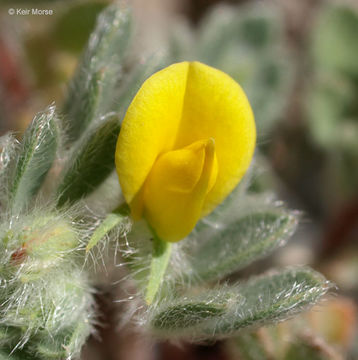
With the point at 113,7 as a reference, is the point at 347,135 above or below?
below

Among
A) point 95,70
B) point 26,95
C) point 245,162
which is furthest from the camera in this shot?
point 26,95

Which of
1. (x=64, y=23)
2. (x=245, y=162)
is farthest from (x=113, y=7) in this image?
(x=64, y=23)

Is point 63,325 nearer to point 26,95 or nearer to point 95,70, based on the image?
point 95,70

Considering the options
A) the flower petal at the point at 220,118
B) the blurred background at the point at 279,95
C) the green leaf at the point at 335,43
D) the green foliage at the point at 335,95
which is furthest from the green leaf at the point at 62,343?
the green leaf at the point at 335,43

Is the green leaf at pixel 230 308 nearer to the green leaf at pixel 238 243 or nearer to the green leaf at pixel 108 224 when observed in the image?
the green leaf at pixel 238 243

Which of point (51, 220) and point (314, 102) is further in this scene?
point (314, 102)

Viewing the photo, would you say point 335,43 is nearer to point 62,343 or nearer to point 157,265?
point 157,265

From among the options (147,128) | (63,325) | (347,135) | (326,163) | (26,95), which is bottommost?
(326,163)
